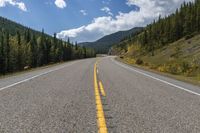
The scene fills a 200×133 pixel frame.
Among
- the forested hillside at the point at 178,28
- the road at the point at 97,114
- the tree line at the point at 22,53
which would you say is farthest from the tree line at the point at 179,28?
the road at the point at 97,114

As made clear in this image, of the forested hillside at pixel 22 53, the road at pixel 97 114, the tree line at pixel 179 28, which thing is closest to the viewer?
the road at pixel 97 114

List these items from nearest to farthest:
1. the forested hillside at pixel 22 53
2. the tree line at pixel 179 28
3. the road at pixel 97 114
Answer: the road at pixel 97 114
the forested hillside at pixel 22 53
the tree line at pixel 179 28

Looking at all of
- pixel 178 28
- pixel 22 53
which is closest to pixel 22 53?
pixel 22 53

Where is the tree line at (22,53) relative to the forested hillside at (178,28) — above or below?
below

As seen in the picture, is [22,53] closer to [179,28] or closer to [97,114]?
[179,28]

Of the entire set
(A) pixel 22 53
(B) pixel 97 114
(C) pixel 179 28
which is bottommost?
(B) pixel 97 114

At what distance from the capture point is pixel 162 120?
18.6 ft

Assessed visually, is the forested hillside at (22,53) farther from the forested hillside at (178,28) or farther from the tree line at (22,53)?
the forested hillside at (178,28)

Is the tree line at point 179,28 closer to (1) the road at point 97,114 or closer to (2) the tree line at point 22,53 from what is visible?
(2) the tree line at point 22,53

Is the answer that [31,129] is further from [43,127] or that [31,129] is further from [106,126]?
[106,126]

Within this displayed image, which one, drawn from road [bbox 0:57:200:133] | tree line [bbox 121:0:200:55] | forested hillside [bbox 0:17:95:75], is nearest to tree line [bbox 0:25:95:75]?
forested hillside [bbox 0:17:95:75]

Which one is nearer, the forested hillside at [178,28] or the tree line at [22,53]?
the tree line at [22,53]

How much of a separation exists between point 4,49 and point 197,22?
A: 63271 millimetres

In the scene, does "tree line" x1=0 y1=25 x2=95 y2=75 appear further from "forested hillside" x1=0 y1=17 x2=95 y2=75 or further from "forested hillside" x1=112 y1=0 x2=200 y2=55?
"forested hillside" x1=112 y1=0 x2=200 y2=55
